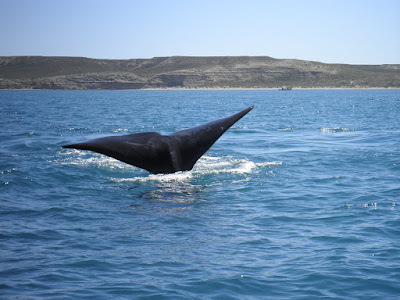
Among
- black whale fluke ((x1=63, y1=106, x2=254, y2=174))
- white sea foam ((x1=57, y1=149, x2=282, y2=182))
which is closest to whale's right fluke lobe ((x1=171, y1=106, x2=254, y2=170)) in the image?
black whale fluke ((x1=63, y1=106, x2=254, y2=174))

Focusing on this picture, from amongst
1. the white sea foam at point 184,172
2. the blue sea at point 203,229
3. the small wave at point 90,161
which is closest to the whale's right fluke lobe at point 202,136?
the blue sea at point 203,229

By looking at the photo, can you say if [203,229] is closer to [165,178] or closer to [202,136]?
[202,136]

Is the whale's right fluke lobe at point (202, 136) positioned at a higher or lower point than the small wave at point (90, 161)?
higher

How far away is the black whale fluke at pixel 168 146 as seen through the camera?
1489cm

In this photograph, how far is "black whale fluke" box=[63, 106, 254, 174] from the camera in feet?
48.9

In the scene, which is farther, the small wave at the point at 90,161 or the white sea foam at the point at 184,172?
the small wave at the point at 90,161

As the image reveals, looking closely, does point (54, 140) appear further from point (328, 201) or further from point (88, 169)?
point (328, 201)

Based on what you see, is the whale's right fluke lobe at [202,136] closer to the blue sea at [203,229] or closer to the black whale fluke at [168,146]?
the black whale fluke at [168,146]

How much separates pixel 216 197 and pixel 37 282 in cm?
692

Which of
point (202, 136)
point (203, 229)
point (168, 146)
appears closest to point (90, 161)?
point (168, 146)

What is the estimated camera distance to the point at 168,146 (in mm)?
15586

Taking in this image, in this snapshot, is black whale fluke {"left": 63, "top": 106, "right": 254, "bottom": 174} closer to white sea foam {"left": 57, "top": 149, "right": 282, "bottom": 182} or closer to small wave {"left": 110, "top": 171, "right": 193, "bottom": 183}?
small wave {"left": 110, "top": 171, "right": 193, "bottom": 183}

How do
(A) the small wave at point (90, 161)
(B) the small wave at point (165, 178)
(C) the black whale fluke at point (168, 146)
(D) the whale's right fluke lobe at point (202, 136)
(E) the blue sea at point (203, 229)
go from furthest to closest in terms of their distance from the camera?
(A) the small wave at point (90, 161) < (B) the small wave at point (165, 178) < (D) the whale's right fluke lobe at point (202, 136) < (C) the black whale fluke at point (168, 146) < (E) the blue sea at point (203, 229)

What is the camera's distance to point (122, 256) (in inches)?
399
